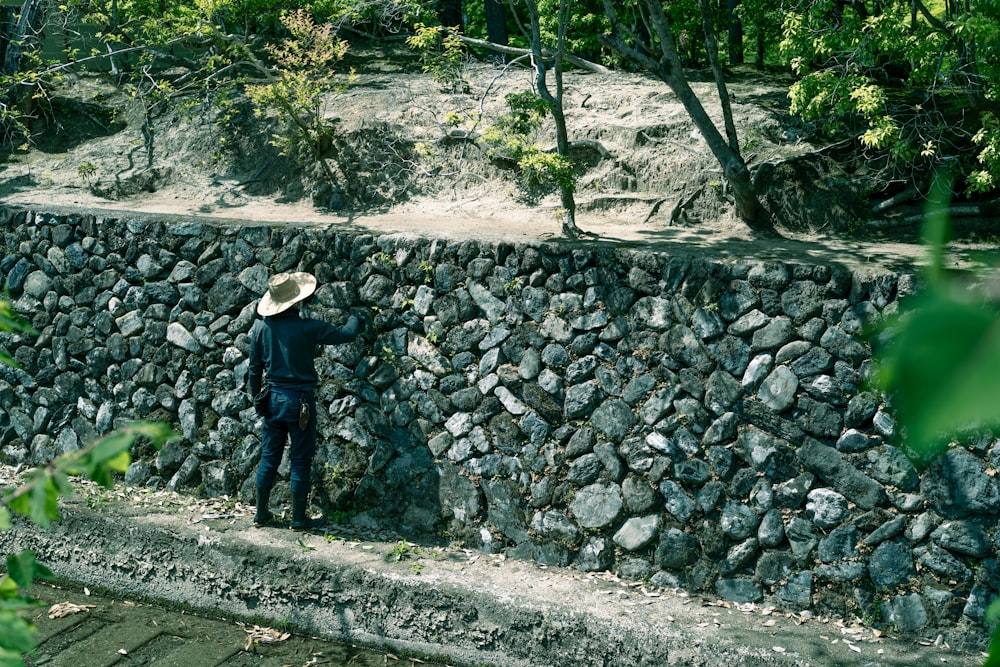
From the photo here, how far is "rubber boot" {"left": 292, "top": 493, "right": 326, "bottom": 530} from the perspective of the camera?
671cm

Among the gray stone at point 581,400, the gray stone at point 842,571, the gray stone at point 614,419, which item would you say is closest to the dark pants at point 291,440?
the gray stone at point 581,400

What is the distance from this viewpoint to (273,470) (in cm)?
673

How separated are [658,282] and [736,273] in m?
0.50

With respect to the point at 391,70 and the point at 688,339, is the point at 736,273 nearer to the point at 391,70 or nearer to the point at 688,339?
the point at 688,339

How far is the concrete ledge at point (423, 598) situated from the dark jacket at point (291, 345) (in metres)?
1.08

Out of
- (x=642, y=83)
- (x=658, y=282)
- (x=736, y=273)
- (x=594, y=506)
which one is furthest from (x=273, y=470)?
(x=642, y=83)

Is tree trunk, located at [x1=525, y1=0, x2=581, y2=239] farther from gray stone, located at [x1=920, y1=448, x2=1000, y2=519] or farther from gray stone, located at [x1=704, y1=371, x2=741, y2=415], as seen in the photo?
gray stone, located at [x1=920, y1=448, x2=1000, y2=519]

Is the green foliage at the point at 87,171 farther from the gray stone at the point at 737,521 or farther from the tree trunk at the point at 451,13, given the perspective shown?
the gray stone at the point at 737,521

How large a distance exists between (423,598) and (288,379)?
5.69 ft

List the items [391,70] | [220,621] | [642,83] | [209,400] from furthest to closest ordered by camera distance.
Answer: [391,70] → [642,83] → [209,400] → [220,621]

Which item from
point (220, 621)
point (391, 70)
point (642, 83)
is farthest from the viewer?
point (391, 70)

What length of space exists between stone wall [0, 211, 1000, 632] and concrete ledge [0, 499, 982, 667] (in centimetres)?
27

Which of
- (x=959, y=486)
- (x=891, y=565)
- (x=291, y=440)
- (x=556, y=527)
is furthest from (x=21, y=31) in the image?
(x=959, y=486)

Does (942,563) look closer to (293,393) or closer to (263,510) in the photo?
(293,393)
